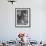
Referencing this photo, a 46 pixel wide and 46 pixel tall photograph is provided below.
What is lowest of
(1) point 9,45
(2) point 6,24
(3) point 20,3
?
(1) point 9,45

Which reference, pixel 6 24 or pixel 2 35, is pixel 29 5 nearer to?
pixel 6 24

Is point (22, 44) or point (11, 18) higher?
point (11, 18)

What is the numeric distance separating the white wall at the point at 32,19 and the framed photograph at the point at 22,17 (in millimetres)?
115

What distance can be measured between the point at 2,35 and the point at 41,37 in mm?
1498

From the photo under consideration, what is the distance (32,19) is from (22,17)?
1.29 ft

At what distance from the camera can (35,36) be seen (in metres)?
5.20

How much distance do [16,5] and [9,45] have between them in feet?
6.48

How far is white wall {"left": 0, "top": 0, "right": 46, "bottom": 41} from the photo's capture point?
5211 mm

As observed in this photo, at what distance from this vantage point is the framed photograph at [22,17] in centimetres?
523

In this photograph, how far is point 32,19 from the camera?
522 cm

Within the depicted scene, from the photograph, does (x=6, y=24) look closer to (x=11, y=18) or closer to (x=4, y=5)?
(x=11, y=18)

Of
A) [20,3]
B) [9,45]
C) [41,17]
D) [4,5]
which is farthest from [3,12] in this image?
[9,45]

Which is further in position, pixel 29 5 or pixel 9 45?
pixel 29 5

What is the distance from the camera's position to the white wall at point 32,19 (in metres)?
5.21
